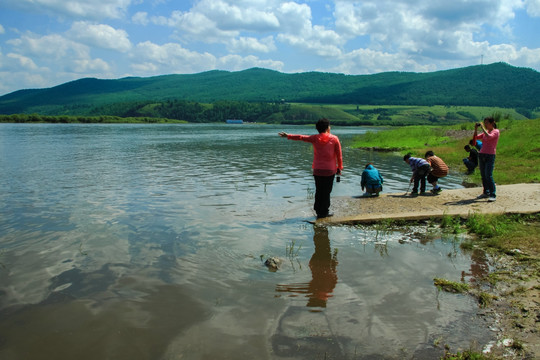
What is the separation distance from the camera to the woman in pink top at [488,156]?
1189 centimetres

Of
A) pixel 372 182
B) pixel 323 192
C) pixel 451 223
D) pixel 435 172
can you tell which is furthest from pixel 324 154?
pixel 435 172

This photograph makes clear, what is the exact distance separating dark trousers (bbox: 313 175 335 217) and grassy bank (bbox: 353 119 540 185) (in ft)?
21.9

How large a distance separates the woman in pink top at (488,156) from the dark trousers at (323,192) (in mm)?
5012

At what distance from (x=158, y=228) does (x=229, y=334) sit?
586 cm

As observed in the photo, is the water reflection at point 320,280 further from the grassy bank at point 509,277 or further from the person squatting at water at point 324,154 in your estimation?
the person squatting at water at point 324,154

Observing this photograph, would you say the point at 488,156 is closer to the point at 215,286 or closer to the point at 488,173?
the point at 488,173

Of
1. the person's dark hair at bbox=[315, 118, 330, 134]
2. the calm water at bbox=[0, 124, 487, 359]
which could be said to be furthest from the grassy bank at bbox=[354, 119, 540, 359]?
the person's dark hair at bbox=[315, 118, 330, 134]

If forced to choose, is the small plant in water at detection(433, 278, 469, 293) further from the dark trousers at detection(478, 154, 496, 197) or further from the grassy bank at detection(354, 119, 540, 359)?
the dark trousers at detection(478, 154, 496, 197)

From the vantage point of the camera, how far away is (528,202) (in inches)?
446

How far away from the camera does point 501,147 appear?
28.2m

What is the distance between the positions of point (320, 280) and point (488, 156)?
8359 millimetres

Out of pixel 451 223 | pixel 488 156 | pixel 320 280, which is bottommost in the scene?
pixel 320 280

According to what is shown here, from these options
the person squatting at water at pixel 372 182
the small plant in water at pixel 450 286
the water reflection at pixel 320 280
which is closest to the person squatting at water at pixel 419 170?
the person squatting at water at pixel 372 182

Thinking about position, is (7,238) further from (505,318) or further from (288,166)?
(288,166)
